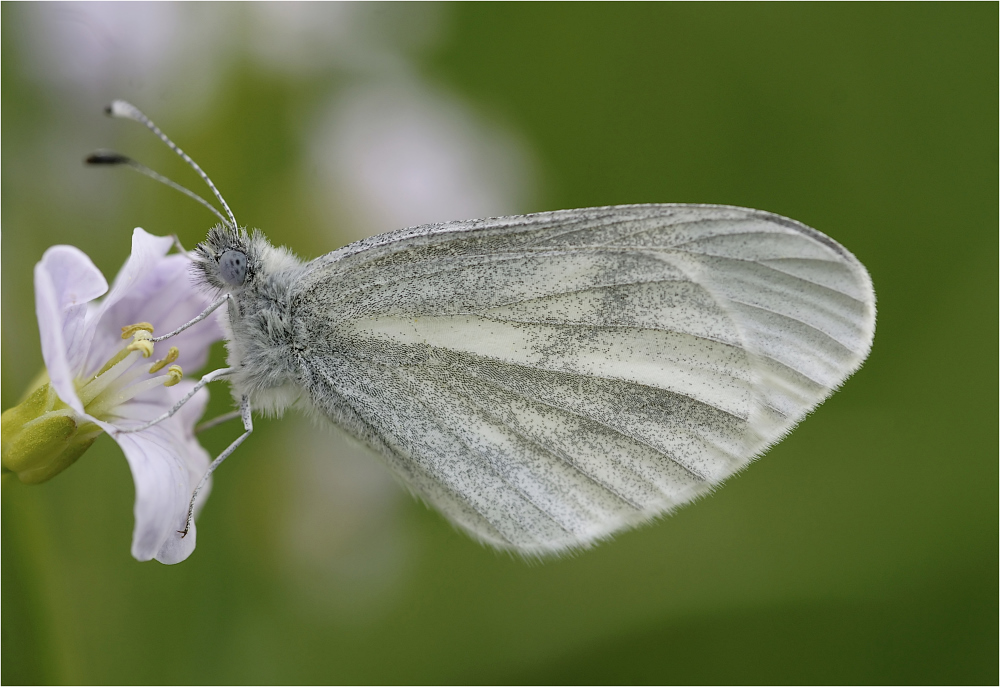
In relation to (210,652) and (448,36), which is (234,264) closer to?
(210,652)

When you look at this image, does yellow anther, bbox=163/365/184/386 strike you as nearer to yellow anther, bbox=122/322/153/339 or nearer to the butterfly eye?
yellow anther, bbox=122/322/153/339

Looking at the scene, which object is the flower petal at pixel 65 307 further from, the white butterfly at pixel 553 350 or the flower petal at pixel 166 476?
the white butterfly at pixel 553 350

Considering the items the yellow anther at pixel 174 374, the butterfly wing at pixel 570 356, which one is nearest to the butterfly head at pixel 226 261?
the butterfly wing at pixel 570 356

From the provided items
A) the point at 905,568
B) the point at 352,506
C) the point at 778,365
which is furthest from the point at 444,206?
the point at 905,568

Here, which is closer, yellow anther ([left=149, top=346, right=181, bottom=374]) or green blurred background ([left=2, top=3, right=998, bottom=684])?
yellow anther ([left=149, top=346, right=181, bottom=374])

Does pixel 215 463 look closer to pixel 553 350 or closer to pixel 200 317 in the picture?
pixel 200 317

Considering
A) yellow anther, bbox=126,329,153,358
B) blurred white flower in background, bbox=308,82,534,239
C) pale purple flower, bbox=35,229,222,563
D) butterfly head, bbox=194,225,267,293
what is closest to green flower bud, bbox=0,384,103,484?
pale purple flower, bbox=35,229,222,563
